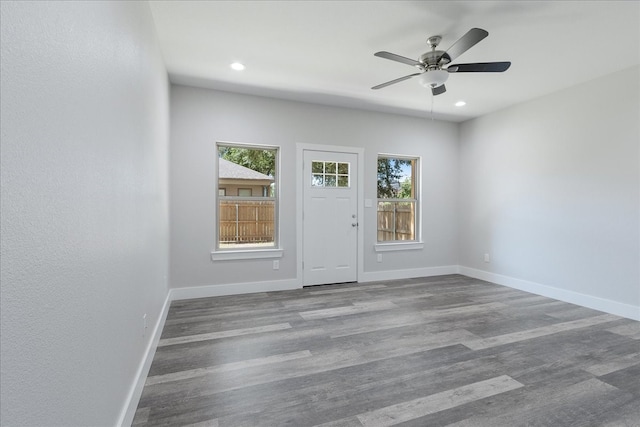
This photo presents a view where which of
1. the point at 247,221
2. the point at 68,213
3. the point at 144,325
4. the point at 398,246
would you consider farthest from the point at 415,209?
the point at 68,213

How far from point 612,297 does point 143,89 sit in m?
5.03

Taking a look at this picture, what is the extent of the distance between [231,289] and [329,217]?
67.7 inches

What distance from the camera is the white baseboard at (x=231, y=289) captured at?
154 inches

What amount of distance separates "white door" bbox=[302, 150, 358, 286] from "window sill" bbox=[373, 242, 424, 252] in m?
0.41

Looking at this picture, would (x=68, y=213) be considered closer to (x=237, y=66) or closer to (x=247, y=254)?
(x=237, y=66)

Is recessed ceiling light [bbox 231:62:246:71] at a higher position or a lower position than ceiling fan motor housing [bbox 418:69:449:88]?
higher

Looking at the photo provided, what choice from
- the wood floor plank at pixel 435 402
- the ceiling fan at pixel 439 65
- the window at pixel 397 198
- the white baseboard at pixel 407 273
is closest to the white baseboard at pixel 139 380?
the wood floor plank at pixel 435 402

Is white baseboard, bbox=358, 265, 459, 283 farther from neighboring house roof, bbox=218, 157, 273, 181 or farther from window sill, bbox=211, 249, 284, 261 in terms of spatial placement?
neighboring house roof, bbox=218, 157, 273, 181

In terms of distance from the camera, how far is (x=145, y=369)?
2080mm

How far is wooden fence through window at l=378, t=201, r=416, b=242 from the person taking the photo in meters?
5.15

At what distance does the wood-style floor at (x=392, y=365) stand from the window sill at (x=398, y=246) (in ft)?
4.35

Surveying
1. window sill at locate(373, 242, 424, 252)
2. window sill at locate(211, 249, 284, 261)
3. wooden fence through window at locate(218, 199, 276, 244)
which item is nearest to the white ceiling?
wooden fence through window at locate(218, 199, 276, 244)

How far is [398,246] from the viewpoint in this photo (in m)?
5.09

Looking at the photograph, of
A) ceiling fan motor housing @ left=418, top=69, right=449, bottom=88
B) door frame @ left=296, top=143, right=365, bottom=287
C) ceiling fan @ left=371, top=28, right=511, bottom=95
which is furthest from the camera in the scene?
door frame @ left=296, top=143, right=365, bottom=287
